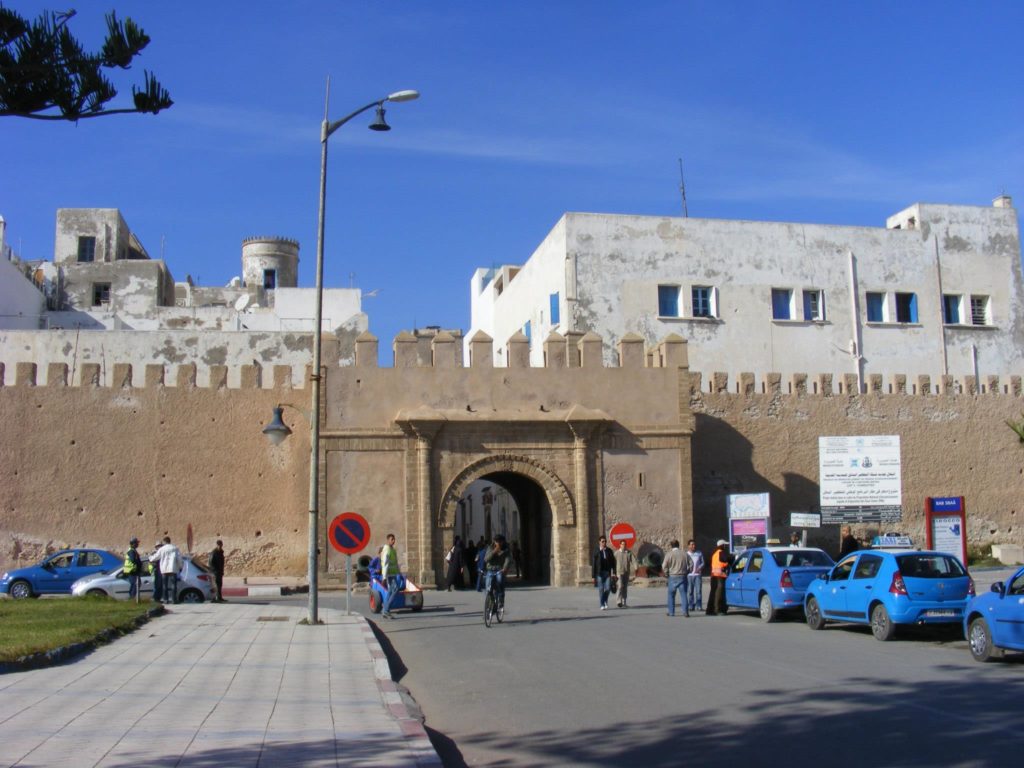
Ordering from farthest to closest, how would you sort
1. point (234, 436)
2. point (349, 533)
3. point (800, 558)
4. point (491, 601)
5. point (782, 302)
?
point (782, 302), point (234, 436), point (800, 558), point (491, 601), point (349, 533)

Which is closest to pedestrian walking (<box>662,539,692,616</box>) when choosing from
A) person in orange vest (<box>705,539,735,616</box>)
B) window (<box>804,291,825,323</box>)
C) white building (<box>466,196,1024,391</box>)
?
person in orange vest (<box>705,539,735,616</box>)

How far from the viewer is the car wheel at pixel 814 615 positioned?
16.9m

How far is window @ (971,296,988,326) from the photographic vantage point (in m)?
42.0

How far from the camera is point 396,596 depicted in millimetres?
A: 20172

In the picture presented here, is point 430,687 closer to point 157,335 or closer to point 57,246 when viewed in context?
point 157,335

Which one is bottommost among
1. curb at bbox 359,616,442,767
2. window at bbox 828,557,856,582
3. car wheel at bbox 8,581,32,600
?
curb at bbox 359,616,442,767

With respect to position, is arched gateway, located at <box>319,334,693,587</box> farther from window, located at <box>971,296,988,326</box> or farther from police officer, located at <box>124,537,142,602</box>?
window, located at <box>971,296,988,326</box>

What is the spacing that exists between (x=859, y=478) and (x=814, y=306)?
1429cm

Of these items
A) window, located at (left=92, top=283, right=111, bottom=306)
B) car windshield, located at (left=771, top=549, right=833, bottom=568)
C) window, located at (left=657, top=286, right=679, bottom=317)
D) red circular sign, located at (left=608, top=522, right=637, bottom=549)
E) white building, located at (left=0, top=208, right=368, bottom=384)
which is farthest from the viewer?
window, located at (left=92, top=283, right=111, bottom=306)

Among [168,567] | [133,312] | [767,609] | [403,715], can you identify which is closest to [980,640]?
[767,609]

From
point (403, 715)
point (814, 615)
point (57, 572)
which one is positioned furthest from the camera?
point (57, 572)

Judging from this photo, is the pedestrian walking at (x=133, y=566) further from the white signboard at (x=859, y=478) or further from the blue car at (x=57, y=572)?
the white signboard at (x=859, y=478)

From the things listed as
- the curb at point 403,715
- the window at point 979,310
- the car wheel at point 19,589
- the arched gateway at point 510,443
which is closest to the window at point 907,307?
the window at point 979,310

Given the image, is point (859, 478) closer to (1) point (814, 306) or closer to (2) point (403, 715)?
(1) point (814, 306)
